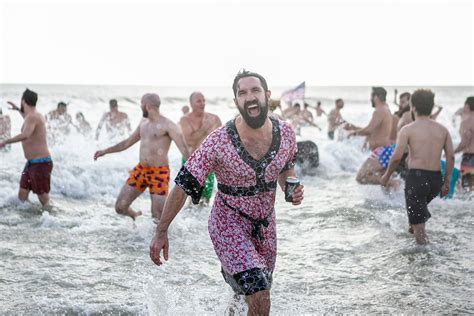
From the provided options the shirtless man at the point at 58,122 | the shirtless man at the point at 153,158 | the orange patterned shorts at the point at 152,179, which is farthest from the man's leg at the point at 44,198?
the shirtless man at the point at 58,122

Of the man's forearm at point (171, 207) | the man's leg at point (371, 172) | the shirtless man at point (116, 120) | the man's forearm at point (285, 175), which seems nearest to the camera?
the man's forearm at point (171, 207)

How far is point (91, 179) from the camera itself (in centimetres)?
1196

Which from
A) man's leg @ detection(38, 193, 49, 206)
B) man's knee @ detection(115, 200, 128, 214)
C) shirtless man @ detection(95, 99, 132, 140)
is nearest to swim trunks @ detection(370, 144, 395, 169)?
man's knee @ detection(115, 200, 128, 214)

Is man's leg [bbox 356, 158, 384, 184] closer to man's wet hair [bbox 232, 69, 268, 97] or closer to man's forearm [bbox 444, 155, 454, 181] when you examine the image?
man's forearm [bbox 444, 155, 454, 181]

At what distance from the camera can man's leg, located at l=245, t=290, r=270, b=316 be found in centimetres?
324

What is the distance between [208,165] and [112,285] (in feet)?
8.25

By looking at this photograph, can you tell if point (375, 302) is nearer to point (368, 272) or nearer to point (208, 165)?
point (368, 272)

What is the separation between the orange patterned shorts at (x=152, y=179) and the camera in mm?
7055

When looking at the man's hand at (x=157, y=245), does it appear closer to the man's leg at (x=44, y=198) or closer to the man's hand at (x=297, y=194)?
the man's hand at (x=297, y=194)

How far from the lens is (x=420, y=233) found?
244 inches

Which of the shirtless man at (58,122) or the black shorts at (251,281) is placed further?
the shirtless man at (58,122)

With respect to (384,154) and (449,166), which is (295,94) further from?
(449,166)

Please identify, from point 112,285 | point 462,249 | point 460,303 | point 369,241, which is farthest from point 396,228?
point 112,285

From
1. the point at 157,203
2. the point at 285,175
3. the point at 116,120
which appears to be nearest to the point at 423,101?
the point at 285,175
